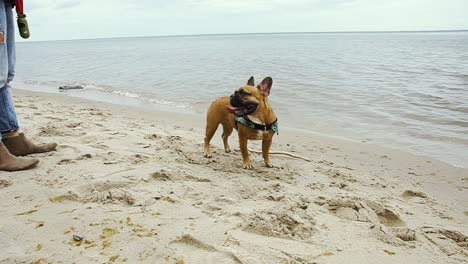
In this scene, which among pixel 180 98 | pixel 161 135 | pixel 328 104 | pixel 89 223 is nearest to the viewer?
pixel 89 223

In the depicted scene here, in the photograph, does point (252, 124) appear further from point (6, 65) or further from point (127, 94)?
point (127, 94)

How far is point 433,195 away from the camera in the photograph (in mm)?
3951

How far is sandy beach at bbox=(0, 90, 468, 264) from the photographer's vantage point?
2252mm

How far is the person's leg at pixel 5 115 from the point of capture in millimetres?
3172

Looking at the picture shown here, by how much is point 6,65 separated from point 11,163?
95 cm

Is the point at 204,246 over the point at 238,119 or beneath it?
beneath

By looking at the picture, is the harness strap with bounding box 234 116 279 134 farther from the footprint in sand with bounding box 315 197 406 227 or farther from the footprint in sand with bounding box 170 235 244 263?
the footprint in sand with bounding box 170 235 244 263

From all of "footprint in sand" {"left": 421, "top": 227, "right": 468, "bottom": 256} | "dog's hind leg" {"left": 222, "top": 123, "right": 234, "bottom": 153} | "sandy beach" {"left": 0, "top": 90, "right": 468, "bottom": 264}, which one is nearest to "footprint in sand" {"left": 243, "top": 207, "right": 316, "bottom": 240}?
"sandy beach" {"left": 0, "top": 90, "right": 468, "bottom": 264}

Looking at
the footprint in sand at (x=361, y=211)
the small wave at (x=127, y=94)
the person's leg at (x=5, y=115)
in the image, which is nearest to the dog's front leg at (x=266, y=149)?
the footprint in sand at (x=361, y=211)

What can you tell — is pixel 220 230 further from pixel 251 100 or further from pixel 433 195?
pixel 433 195

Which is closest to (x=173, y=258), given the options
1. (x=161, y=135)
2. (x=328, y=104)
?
(x=161, y=135)

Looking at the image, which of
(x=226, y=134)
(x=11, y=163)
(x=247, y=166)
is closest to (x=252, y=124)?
(x=247, y=166)

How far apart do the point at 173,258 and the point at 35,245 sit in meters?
0.88

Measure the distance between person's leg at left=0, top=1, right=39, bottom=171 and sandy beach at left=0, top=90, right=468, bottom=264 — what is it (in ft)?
0.33
